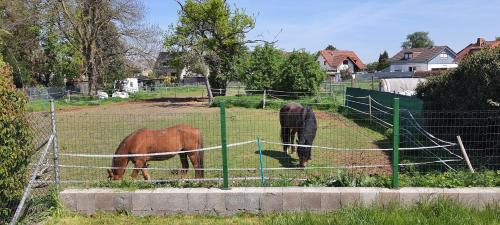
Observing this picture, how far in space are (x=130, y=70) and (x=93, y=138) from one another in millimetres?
31378

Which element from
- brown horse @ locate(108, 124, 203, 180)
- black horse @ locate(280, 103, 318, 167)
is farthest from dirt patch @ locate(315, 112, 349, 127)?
brown horse @ locate(108, 124, 203, 180)

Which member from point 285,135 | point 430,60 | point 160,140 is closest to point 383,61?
point 430,60

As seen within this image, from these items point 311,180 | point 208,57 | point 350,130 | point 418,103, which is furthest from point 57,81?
point 311,180

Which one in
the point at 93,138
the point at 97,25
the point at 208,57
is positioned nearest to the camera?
the point at 93,138

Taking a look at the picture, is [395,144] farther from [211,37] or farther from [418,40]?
[418,40]

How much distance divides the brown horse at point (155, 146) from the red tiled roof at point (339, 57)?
3104 inches

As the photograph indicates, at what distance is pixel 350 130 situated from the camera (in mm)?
16344

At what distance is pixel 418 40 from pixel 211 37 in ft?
344

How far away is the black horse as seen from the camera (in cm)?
982

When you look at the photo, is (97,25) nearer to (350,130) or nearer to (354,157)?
(350,130)

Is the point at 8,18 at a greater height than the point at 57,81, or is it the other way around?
the point at 8,18

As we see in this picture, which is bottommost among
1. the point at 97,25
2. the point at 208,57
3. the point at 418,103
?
the point at 418,103

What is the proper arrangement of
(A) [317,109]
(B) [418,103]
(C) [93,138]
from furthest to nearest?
(A) [317,109] → (C) [93,138] → (B) [418,103]

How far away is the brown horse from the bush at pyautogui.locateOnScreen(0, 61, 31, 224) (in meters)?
1.75
